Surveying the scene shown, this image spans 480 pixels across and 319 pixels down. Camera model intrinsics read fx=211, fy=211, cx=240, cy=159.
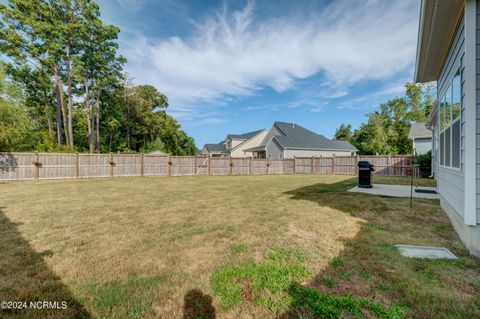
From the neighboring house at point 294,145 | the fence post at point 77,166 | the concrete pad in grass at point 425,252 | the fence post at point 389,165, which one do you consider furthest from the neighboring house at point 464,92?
the neighboring house at point 294,145

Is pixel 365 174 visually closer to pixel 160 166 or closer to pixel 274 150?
pixel 160 166

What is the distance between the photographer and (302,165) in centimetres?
2056

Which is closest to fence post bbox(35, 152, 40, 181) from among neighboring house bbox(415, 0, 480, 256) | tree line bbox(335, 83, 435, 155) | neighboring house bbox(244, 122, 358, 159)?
neighboring house bbox(415, 0, 480, 256)

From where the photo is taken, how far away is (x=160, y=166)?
1708cm

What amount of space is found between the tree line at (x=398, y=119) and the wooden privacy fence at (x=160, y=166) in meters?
12.8

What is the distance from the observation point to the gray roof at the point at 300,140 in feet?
82.3

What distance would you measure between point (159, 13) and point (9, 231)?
36.8 ft

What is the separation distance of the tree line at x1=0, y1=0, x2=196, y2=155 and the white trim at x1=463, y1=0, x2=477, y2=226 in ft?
65.6

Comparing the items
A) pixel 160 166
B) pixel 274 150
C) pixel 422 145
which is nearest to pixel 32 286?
pixel 160 166

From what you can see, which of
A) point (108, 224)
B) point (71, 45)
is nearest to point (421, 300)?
point (108, 224)

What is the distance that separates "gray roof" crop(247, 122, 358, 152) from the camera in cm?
2508

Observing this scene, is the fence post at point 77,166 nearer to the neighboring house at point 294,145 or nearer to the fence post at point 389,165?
the neighboring house at point 294,145

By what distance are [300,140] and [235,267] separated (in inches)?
994

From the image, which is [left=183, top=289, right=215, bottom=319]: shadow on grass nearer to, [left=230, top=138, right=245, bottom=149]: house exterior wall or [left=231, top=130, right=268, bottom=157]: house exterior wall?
[left=231, top=130, right=268, bottom=157]: house exterior wall
